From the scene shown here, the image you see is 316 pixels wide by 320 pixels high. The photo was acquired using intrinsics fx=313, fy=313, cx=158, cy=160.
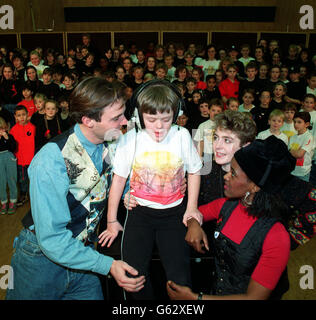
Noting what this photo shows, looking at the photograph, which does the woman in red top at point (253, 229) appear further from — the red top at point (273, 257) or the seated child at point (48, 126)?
the seated child at point (48, 126)

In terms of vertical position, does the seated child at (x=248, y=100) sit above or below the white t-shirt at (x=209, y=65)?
below

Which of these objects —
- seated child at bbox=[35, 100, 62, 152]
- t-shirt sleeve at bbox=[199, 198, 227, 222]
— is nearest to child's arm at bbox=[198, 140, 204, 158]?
seated child at bbox=[35, 100, 62, 152]

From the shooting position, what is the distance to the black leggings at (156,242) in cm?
162

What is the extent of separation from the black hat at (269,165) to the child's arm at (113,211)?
722 millimetres

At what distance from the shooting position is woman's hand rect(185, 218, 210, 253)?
1.66 metres

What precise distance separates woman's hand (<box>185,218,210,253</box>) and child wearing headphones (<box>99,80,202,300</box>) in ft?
0.17

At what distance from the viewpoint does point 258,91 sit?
5.56 metres

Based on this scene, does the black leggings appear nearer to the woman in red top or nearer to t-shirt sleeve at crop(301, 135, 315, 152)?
the woman in red top

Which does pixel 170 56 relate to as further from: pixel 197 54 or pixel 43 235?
pixel 43 235

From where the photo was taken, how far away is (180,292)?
1.53m

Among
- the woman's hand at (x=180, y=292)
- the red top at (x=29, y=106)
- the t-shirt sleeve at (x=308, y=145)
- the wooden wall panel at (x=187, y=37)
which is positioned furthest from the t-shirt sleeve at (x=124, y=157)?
the wooden wall panel at (x=187, y=37)

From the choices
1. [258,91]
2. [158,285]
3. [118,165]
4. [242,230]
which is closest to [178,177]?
[118,165]

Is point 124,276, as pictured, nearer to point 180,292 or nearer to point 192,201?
point 180,292

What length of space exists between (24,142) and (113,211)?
2.92m
